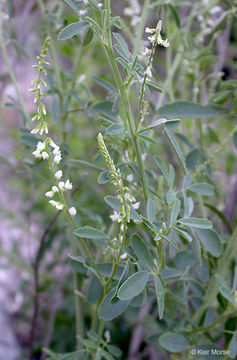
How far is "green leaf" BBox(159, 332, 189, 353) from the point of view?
2.18ft

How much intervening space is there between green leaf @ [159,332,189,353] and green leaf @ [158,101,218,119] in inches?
14.0

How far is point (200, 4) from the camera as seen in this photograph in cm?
105

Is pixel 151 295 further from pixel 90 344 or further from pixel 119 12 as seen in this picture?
pixel 119 12

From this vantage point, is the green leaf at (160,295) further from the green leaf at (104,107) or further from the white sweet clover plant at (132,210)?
the green leaf at (104,107)

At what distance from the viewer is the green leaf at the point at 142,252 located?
59 centimetres

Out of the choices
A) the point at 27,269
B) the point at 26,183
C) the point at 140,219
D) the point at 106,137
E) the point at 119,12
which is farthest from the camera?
the point at 119,12

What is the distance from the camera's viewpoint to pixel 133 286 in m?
0.54

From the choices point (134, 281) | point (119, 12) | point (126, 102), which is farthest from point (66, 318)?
point (119, 12)

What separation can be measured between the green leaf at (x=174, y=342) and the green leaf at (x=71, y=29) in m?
0.48

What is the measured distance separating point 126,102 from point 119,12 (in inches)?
77.0

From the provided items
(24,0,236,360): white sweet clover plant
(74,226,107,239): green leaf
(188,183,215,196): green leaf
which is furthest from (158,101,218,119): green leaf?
(74,226,107,239): green leaf

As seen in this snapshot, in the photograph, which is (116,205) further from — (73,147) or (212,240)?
(73,147)

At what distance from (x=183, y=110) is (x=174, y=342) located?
0.38m

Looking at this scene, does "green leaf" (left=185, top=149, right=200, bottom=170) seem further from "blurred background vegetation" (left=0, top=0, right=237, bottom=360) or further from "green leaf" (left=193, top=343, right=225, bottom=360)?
"green leaf" (left=193, top=343, right=225, bottom=360)
